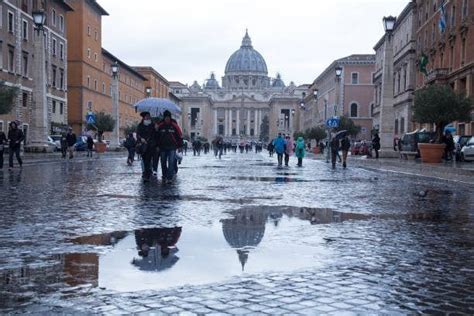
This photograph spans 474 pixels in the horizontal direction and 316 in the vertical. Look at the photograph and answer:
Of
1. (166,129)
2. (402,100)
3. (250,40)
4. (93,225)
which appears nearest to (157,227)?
(93,225)

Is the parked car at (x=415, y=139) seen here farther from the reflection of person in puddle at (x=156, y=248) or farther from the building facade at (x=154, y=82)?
the building facade at (x=154, y=82)

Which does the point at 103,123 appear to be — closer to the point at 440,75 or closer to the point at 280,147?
the point at 280,147

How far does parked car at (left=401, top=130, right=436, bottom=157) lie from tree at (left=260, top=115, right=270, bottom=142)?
132 metres

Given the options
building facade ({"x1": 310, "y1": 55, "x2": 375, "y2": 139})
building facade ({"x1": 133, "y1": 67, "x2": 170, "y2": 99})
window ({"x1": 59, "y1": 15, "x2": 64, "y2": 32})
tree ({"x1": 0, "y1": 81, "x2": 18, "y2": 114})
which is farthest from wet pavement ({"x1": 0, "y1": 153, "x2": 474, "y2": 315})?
building facade ({"x1": 133, "y1": 67, "x2": 170, "y2": 99})

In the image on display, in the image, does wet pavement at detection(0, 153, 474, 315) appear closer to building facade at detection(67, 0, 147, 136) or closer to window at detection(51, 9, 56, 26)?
window at detection(51, 9, 56, 26)

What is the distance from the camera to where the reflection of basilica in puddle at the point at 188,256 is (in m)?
4.71

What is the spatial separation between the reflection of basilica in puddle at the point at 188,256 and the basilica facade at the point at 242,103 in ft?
496

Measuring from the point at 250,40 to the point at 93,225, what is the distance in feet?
640

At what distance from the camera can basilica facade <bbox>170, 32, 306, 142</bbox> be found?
542ft

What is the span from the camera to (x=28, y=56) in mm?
48312

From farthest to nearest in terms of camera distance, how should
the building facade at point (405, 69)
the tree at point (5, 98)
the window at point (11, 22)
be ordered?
the building facade at point (405, 69), the window at point (11, 22), the tree at point (5, 98)

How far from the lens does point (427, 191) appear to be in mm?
13414

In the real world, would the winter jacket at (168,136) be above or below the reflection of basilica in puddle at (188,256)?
above

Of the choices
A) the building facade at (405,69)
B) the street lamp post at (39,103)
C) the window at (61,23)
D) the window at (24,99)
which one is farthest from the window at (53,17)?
the building facade at (405,69)
